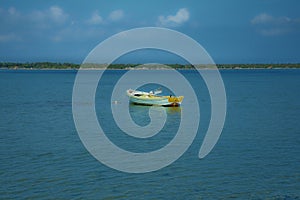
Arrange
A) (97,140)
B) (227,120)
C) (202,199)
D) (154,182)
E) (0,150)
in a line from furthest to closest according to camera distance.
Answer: (227,120)
(97,140)
(0,150)
(154,182)
(202,199)

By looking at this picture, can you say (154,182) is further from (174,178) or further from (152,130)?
(152,130)

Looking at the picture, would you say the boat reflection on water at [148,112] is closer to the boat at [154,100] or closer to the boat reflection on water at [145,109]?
the boat reflection on water at [145,109]

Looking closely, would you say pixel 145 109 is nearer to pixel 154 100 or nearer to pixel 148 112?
pixel 154 100

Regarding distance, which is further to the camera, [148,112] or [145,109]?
→ [145,109]

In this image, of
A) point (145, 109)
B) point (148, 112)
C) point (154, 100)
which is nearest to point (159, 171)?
point (148, 112)

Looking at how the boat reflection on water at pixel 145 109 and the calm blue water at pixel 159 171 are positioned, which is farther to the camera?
the boat reflection on water at pixel 145 109

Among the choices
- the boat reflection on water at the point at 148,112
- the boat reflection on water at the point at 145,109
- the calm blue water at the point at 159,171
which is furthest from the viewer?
the boat reflection on water at the point at 145,109

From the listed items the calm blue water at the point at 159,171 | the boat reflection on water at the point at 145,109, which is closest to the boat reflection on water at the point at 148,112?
the boat reflection on water at the point at 145,109

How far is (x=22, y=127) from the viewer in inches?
1329

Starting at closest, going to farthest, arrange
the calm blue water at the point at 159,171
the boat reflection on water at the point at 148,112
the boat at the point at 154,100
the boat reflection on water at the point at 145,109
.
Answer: the calm blue water at the point at 159,171 → the boat reflection on water at the point at 148,112 → the boat reflection on water at the point at 145,109 → the boat at the point at 154,100

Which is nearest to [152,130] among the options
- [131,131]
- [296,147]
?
[131,131]

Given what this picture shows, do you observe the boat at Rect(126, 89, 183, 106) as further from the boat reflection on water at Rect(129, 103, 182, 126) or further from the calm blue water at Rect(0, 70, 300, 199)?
the calm blue water at Rect(0, 70, 300, 199)

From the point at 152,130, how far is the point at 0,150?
11981 mm

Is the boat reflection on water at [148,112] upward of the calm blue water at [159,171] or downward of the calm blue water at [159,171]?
upward
